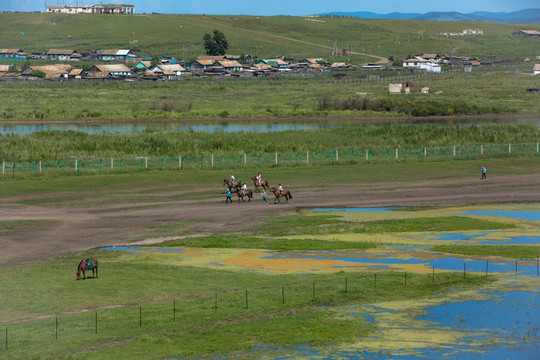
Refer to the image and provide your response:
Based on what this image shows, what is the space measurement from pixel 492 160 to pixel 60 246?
165 ft

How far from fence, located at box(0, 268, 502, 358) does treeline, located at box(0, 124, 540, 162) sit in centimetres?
4617

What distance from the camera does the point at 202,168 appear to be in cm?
7381

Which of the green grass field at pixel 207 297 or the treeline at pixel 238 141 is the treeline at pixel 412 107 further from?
the green grass field at pixel 207 297

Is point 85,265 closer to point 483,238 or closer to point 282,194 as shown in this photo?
point 483,238

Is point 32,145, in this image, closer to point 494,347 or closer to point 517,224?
point 517,224

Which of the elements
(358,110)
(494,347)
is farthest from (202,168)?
(358,110)

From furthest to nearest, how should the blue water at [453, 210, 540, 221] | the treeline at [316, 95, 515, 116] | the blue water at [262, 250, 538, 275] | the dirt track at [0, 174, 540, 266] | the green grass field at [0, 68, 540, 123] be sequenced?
the treeline at [316, 95, 515, 116]
the green grass field at [0, 68, 540, 123]
the blue water at [453, 210, 540, 221]
the dirt track at [0, 174, 540, 266]
the blue water at [262, 250, 538, 275]

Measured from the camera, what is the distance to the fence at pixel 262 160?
70.6m

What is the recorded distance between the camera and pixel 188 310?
31984 mm

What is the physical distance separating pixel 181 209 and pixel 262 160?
2424cm

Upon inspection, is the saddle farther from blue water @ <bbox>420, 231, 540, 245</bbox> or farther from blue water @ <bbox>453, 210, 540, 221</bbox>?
blue water @ <bbox>453, 210, 540, 221</bbox>

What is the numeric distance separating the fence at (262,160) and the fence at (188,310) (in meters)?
38.0

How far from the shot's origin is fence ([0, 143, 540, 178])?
70.6m

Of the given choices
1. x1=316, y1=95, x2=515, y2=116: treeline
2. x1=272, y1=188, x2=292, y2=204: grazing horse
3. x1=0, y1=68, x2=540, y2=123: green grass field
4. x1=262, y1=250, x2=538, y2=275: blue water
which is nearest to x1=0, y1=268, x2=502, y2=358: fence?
x1=262, y1=250, x2=538, y2=275: blue water
